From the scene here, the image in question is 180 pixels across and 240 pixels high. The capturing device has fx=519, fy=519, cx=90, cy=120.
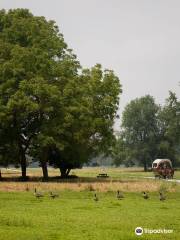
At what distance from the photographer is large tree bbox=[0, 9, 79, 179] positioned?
60.8 m

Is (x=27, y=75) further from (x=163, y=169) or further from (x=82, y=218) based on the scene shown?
(x=82, y=218)

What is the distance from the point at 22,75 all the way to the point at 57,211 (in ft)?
123

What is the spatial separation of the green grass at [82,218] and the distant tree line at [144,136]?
339 ft

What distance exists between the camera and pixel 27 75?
6309 cm

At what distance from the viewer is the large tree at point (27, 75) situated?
60844 mm

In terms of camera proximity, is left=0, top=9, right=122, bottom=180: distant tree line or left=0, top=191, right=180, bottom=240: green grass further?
left=0, top=9, right=122, bottom=180: distant tree line

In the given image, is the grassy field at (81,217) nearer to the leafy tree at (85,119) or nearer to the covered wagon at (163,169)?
the leafy tree at (85,119)

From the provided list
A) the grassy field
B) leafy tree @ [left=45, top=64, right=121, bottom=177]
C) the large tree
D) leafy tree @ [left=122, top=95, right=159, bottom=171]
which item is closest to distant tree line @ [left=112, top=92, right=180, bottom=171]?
leafy tree @ [left=122, top=95, right=159, bottom=171]

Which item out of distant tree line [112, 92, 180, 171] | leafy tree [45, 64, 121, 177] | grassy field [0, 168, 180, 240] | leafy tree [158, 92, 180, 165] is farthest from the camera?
distant tree line [112, 92, 180, 171]

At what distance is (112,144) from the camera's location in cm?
7469

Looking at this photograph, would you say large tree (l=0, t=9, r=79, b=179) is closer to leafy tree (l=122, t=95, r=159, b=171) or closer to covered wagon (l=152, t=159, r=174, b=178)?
covered wagon (l=152, t=159, r=174, b=178)

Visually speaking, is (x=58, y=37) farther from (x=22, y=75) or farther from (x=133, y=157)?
(x=133, y=157)

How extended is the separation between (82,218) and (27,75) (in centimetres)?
3969

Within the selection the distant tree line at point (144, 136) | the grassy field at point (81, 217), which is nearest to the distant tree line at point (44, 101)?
the grassy field at point (81, 217)
